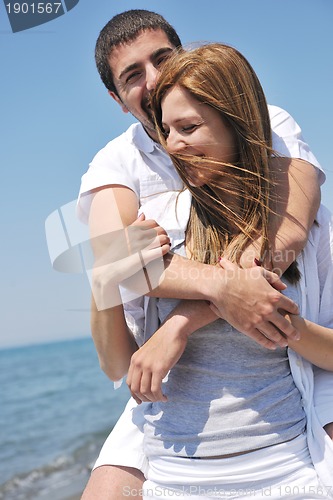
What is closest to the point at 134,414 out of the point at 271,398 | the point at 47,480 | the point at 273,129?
the point at 271,398

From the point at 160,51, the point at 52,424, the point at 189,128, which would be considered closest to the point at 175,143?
the point at 189,128

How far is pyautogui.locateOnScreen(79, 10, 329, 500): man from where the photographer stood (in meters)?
2.06

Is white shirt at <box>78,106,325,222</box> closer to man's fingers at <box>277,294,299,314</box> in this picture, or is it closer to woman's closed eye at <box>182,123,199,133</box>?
woman's closed eye at <box>182,123,199,133</box>

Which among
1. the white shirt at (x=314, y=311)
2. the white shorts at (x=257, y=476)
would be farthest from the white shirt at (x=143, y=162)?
the white shorts at (x=257, y=476)

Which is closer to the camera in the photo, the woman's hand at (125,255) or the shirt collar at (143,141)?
the woman's hand at (125,255)

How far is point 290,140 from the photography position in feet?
7.84

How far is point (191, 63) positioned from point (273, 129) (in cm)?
40

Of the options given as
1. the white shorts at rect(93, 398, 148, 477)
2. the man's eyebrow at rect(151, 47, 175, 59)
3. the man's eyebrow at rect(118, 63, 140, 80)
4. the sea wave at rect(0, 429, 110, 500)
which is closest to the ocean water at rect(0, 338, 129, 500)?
the sea wave at rect(0, 429, 110, 500)

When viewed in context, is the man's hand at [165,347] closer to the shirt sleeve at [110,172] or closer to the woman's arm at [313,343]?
the woman's arm at [313,343]

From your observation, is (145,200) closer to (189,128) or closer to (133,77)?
(189,128)

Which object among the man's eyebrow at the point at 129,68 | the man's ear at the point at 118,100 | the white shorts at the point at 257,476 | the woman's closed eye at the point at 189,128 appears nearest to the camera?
the white shorts at the point at 257,476

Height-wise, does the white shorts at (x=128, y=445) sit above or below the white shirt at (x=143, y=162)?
below

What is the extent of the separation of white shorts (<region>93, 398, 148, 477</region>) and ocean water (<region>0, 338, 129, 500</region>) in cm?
515

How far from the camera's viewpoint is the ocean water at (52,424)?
8573 mm
